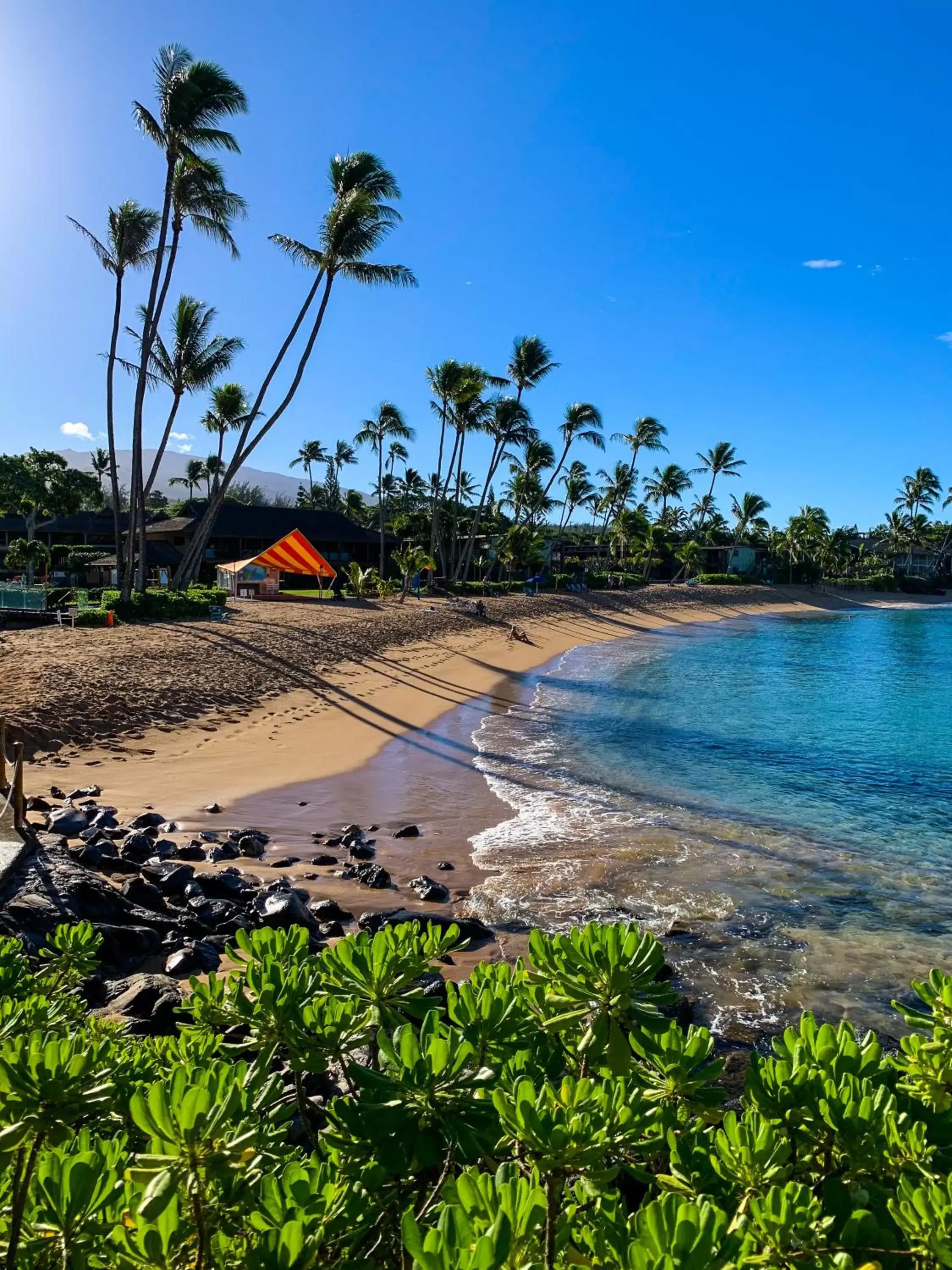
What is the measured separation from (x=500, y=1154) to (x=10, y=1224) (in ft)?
3.17

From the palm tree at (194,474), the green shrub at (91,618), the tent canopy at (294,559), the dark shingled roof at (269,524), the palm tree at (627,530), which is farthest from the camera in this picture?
the palm tree at (194,474)

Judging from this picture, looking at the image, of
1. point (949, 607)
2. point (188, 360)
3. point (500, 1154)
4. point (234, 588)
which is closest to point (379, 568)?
point (234, 588)

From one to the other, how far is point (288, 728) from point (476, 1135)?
13973mm

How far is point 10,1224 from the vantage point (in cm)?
146

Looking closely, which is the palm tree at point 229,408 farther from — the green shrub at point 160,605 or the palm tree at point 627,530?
the palm tree at point 627,530

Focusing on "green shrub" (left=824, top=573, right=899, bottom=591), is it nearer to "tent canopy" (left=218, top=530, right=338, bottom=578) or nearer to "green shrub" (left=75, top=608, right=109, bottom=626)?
"tent canopy" (left=218, top=530, right=338, bottom=578)

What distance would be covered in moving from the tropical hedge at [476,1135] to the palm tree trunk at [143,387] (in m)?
23.4

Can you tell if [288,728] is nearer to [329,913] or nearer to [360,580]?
[329,913]

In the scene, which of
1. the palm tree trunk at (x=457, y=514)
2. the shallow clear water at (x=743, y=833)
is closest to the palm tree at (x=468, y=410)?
the palm tree trunk at (x=457, y=514)

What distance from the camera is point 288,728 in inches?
589

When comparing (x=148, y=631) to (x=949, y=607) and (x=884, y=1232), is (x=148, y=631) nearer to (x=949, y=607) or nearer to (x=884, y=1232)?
(x=884, y=1232)

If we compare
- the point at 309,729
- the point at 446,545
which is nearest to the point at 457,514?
the point at 446,545

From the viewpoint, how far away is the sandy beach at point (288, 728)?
9.84m

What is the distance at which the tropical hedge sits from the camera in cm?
130
